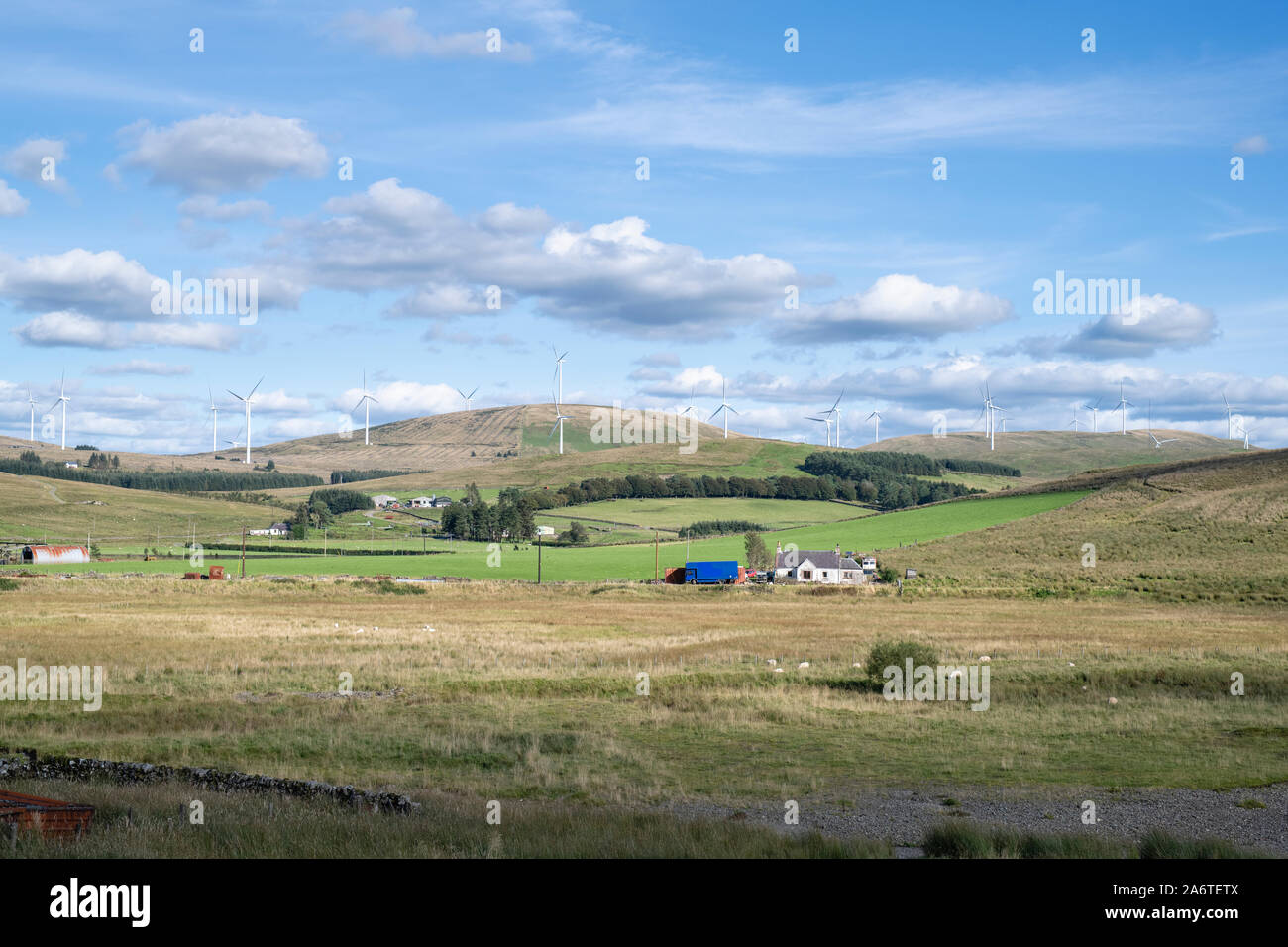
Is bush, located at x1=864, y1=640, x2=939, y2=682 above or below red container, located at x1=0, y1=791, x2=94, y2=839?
below

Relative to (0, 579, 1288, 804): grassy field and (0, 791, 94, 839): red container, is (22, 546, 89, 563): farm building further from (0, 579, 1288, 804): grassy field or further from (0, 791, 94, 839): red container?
(0, 791, 94, 839): red container

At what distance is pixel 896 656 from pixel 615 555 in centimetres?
9769

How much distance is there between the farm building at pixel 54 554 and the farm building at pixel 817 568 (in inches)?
3700

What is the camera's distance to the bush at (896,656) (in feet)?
115

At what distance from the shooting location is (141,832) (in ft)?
41.1

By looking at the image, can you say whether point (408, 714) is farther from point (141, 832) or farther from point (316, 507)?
point (316, 507)

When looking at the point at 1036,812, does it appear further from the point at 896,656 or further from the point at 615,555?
the point at 615,555

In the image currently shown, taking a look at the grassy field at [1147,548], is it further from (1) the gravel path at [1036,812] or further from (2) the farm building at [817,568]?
(1) the gravel path at [1036,812]

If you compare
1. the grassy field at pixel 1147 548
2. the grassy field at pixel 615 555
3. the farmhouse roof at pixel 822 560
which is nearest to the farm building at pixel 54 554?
the grassy field at pixel 615 555

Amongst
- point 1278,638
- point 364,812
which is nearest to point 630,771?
point 364,812

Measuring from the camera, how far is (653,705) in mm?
31266

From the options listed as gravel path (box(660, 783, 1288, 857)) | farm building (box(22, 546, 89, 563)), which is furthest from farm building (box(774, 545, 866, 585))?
farm building (box(22, 546, 89, 563))

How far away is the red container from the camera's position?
1254 centimetres

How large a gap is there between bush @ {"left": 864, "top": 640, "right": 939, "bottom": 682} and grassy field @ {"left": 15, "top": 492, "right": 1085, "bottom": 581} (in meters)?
71.4
